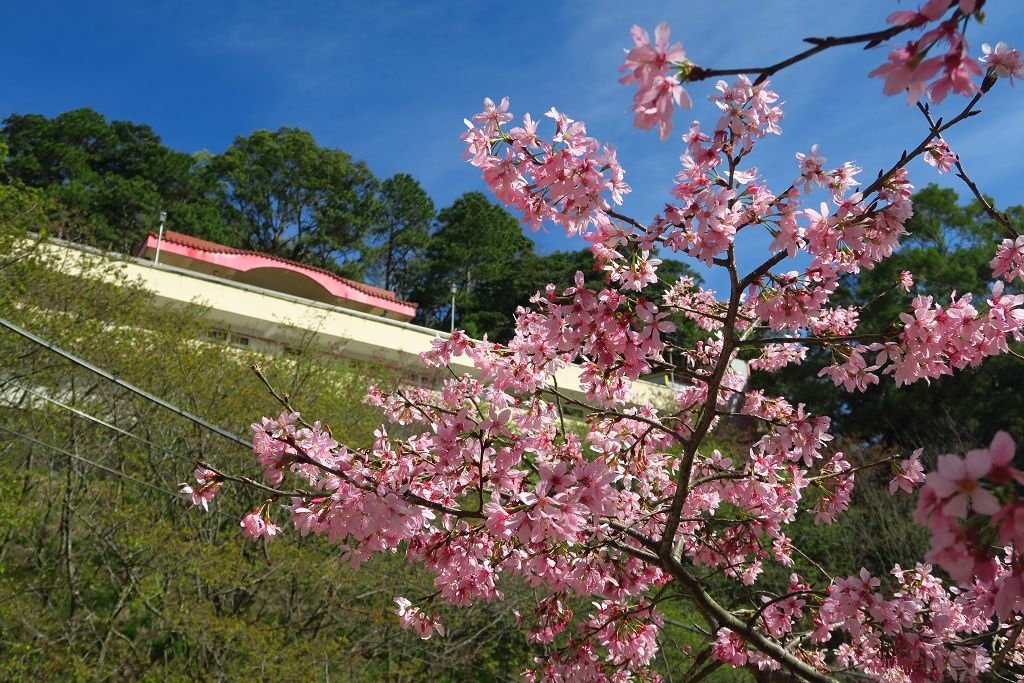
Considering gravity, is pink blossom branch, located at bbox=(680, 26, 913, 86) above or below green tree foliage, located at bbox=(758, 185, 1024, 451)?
below

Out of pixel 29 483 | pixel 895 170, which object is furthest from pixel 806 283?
pixel 29 483

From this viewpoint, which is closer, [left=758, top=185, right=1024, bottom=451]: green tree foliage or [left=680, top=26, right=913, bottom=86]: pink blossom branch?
[left=680, top=26, right=913, bottom=86]: pink blossom branch

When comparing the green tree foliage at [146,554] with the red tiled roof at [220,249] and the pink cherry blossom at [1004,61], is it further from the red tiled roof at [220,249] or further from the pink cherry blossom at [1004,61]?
the red tiled roof at [220,249]

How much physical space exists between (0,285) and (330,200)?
21.1 metres

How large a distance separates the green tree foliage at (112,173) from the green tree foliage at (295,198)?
3.67ft

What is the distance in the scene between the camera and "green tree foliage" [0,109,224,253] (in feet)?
81.2

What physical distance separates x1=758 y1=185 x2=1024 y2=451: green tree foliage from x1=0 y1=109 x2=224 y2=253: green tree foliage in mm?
18327

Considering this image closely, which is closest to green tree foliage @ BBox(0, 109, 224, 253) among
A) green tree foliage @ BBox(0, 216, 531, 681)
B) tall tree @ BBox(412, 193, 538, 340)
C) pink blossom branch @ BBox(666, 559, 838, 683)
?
tall tree @ BBox(412, 193, 538, 340)

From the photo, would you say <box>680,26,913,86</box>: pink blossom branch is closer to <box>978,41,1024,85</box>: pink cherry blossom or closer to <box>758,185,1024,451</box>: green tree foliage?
<box>978,41,1024,85</box>: pink cherry blossom

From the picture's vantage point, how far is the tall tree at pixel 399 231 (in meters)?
30.0

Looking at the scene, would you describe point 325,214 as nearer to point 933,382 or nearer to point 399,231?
point 399,231

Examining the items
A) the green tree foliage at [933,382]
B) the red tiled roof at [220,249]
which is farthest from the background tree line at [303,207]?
the green tree foliage at [933,382]

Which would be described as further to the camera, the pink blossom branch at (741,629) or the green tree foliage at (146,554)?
the green tree foliage at (146,554)

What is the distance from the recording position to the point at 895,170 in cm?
256
